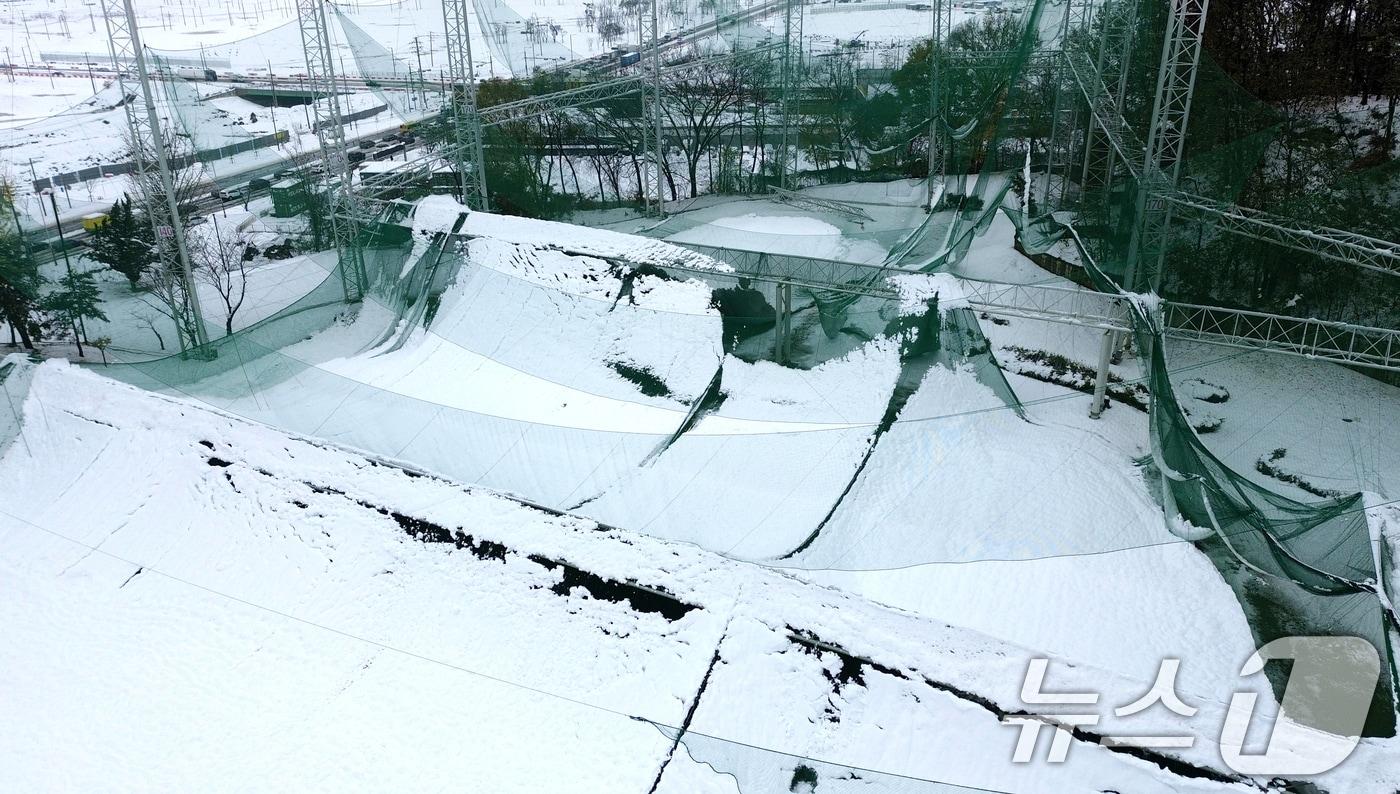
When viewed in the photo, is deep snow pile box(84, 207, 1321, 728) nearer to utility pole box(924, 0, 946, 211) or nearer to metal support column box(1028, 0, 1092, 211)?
metal support column box(1028, 0, 1092, 211)

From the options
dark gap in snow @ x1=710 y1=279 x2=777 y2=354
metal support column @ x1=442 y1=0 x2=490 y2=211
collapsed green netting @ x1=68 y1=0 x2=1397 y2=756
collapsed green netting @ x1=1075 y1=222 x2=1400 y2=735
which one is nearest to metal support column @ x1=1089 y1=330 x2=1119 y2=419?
collapsed green netting @ x1=68 y1=0 x2=1397 y2=756

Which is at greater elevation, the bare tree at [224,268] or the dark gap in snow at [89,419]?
the bare tree at [224,268]

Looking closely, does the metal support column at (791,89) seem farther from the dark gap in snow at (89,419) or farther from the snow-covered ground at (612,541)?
the dark gap in snow at (89,419)

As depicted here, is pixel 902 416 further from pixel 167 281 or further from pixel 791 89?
pixel 791 89

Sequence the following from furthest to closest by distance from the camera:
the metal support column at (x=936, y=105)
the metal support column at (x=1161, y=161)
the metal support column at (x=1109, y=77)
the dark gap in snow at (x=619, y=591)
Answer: the metal support column at (x=936, y=105) → the metal support column at (x=1109, y=77) → the metal support column at (x=1161, y=161) → the dark gap in snow at (x=619, y=591)

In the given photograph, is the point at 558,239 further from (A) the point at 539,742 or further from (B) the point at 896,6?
(B) the point at 896,6

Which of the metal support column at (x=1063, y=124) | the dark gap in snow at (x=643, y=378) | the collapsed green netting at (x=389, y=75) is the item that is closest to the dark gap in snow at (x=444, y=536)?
the dark gap in snow at (x=643, y=378)

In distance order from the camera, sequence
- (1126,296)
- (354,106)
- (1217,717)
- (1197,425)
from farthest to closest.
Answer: (354,106) < (1197,425) < (1126,296) < (1217,717)

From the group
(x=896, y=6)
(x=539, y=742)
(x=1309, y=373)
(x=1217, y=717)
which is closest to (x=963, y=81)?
(x=896, y=6)
